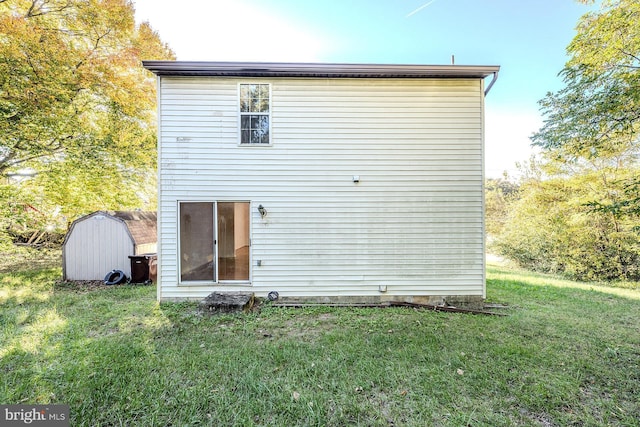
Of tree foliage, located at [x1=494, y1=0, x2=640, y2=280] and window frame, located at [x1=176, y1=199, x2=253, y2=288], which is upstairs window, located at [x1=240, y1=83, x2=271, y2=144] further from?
tree foliage, located at [x1=494, y1=0, x2=640, y2=280]

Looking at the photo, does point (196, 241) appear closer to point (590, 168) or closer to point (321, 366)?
point (321, 366)

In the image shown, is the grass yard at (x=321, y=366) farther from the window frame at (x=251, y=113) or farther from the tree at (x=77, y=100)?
the tree at (x=77, y=100)

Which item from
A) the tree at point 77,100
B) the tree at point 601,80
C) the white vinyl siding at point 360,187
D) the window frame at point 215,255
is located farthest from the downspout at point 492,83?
the tree at point 77,100

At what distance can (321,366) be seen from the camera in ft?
9.53

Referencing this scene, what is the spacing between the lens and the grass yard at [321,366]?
2246mm

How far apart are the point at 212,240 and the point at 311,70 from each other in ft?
13.1

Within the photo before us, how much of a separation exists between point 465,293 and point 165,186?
21.7 feet

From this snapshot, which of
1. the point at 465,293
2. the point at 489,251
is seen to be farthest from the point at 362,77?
the point at 489,251

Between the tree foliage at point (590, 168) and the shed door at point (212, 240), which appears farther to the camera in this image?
the shed door at point (212, 240)

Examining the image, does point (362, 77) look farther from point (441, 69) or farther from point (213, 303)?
point (213, 303)

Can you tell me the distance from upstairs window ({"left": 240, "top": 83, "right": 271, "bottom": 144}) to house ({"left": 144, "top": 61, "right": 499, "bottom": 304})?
2 cm

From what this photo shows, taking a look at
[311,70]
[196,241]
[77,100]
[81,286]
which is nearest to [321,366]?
[196,241]

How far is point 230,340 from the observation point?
3.55 metres

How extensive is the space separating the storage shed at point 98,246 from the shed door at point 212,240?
2.98m
